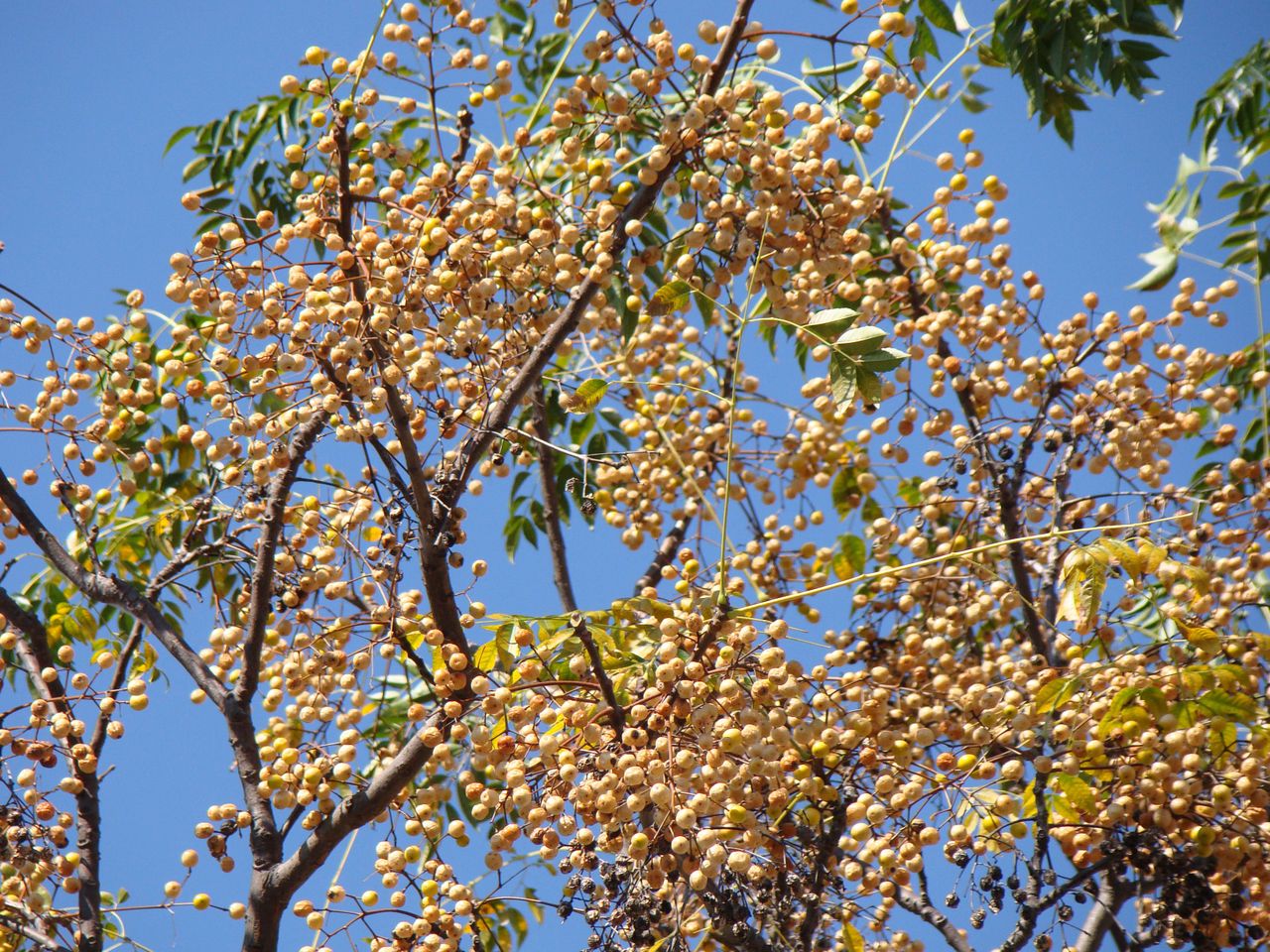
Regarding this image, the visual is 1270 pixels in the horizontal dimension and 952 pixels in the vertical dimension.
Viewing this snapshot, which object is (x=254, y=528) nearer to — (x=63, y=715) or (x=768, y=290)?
(x=63, y=715)

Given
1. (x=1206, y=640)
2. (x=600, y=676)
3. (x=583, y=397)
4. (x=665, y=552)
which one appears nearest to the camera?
(x=600, y=676)

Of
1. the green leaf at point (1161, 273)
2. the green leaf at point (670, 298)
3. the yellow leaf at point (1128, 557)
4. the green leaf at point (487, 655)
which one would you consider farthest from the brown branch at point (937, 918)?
the green leaf at point (1161, 273)

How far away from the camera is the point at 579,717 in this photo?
210 centimetres

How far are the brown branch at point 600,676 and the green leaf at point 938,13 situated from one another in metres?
1.72

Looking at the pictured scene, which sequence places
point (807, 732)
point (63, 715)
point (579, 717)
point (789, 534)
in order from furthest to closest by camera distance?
1. point (789, 534)
2. point (63, 715)
3. point (807, 732)
4. point (579, 717)

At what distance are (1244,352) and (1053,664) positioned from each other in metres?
1.05

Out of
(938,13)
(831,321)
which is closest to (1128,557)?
(831,321)

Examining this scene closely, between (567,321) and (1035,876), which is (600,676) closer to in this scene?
(567,321)

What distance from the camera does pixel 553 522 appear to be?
351 centimetres

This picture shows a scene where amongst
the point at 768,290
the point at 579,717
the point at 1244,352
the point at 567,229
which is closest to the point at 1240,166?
the point at 1244,352

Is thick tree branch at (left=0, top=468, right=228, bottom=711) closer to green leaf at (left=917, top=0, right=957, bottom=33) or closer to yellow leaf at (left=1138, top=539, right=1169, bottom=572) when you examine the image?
yellow leaf at (left=1138, top=539, right=1169, bottom=572)

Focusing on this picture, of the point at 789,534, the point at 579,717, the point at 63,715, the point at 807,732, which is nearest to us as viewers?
the point at 579,717

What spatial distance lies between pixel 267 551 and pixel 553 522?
3.98ft

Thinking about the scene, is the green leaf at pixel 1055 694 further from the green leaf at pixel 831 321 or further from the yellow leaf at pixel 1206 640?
the green leaf at pixel 831 321
